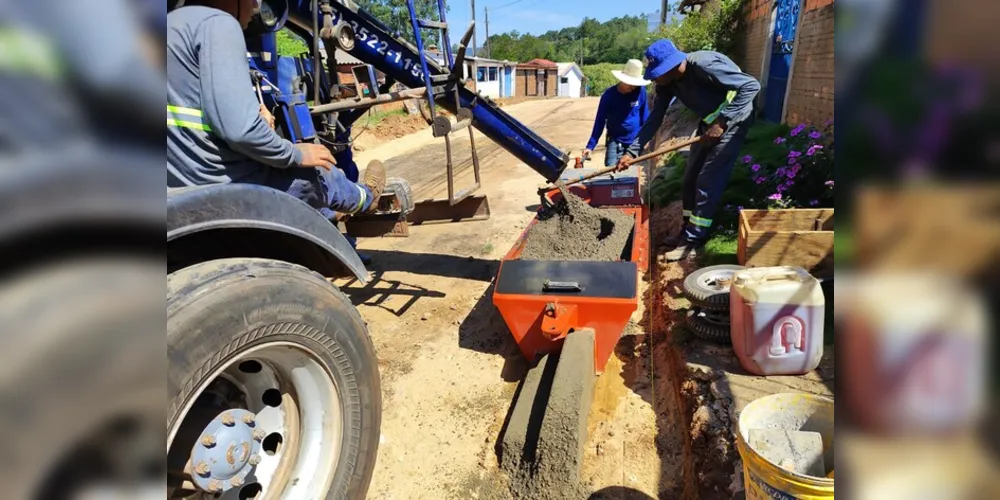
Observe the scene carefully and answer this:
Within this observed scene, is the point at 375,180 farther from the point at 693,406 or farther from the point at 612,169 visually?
the point at 693,406

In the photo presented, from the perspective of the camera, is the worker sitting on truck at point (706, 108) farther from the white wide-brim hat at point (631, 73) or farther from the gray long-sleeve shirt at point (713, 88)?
the white wide-brim hat at point (631, 73)

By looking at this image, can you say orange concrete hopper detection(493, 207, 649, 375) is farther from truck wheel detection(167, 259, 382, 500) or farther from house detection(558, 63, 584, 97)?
house detection(558, 63, 584, 97)

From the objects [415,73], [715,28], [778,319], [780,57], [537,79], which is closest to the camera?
[778,319]

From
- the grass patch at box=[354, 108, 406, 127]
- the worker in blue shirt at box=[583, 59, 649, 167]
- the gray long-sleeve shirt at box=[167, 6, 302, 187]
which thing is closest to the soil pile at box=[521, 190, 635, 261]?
the worker in blue shirt at box=[583, 59, 649, 167]

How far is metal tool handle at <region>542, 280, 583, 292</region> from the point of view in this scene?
3.67 meters

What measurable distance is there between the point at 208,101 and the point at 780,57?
9.65m

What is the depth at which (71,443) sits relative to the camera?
25.6 inches

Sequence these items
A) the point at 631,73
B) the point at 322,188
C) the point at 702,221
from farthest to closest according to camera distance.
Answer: the point at 631,73 → the point at 702,221 → the point at 322,188

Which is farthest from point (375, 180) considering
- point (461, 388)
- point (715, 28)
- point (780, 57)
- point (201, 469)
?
point (715, 28)

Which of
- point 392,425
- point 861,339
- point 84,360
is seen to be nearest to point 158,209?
point 84,360

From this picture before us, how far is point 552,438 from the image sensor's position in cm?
296

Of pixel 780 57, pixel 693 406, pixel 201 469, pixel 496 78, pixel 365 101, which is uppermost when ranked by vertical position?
pixel 496 78

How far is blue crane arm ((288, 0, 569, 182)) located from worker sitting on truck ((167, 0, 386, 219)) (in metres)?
1.74

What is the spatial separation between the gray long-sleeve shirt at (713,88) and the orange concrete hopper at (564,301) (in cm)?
228
